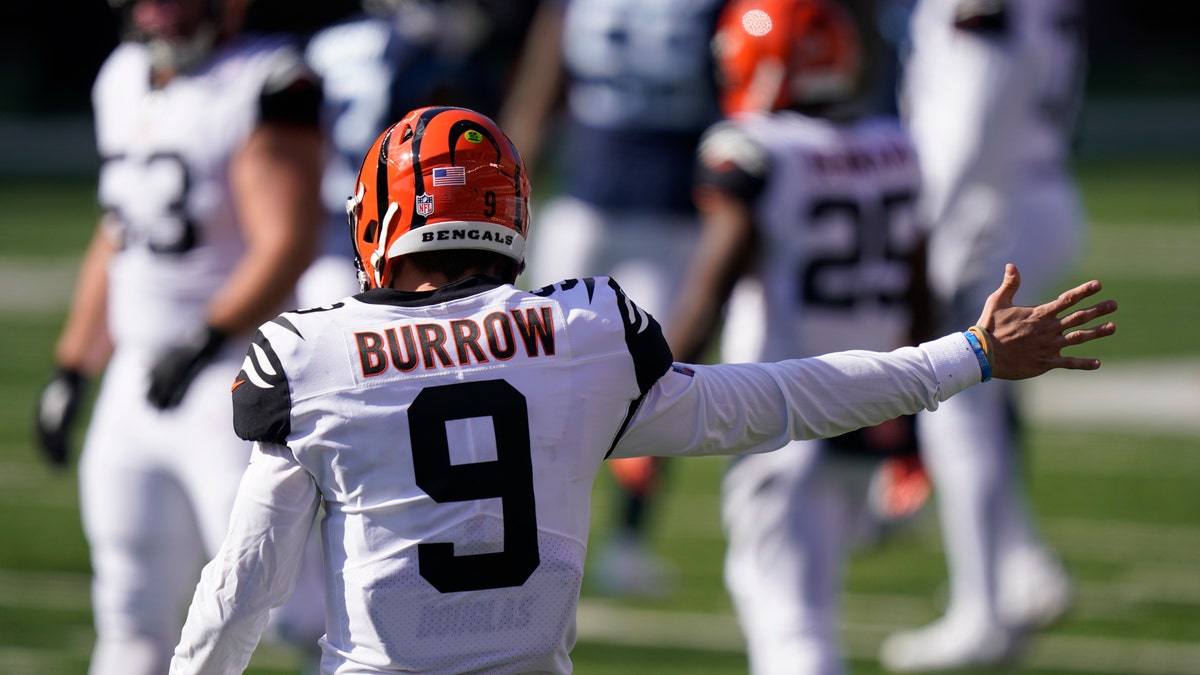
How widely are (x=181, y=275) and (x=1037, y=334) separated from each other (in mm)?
2304

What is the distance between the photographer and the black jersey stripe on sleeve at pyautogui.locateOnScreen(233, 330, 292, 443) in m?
2.76

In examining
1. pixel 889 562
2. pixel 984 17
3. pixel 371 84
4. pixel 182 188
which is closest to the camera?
pixel 182 188

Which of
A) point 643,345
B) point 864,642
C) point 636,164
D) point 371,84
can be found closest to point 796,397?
point 643,345

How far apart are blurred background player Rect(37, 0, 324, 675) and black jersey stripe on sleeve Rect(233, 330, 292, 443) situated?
156 centimetres

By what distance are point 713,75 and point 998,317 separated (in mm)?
4011

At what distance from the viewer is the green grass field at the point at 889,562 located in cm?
584

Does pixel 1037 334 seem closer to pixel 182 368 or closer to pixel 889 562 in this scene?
pixel 182 368

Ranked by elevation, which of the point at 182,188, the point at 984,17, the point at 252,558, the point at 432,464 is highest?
the point at 984,17

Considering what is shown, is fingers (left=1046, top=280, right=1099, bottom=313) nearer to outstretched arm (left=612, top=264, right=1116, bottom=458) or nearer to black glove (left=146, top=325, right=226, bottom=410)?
outstretched arm (left=612, top=264, right=1116, bottom=458)

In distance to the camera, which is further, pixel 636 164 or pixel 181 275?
pixel 636 164

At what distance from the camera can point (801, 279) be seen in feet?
15.4

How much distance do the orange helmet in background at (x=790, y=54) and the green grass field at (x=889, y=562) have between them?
1647 mm

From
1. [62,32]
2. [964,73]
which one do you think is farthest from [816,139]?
[62,32]

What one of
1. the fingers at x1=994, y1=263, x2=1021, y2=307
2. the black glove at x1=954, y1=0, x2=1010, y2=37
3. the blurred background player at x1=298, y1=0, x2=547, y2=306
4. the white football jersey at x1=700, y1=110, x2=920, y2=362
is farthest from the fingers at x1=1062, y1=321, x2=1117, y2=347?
the blurred background player at x1=298, y1=0, x2=547, y2=306
